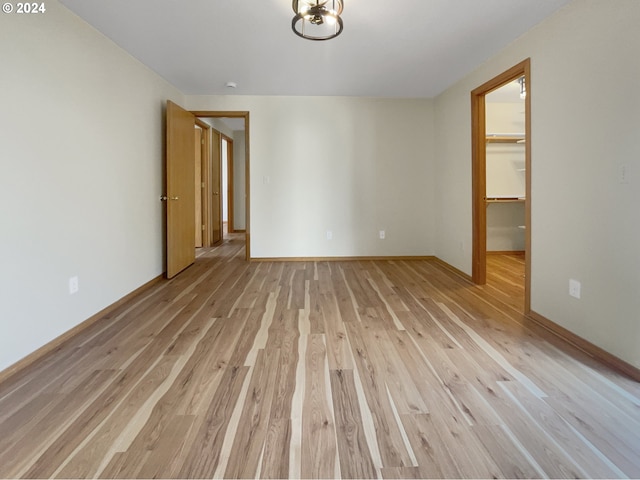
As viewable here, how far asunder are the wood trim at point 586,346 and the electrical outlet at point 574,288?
246mm

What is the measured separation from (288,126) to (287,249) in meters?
1.70

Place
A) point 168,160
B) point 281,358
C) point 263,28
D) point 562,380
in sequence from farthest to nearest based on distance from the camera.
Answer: point 168,160 < point 263,28 < point 281,358 < point 562,380

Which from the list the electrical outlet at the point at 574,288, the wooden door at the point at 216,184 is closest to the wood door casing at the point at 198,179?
the wooden door at the point at 216,184

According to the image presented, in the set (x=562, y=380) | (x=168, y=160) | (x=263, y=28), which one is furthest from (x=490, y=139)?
(x=168, y=160)

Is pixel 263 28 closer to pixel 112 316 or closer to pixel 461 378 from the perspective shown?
pixel 112 316

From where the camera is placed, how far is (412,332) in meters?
2.21

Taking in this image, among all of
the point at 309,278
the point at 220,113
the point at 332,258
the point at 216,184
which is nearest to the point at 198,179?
the point at 216,184

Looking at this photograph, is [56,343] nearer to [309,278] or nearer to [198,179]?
[309,278]

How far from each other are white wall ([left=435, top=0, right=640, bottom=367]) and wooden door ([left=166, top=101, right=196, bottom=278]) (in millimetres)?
3418

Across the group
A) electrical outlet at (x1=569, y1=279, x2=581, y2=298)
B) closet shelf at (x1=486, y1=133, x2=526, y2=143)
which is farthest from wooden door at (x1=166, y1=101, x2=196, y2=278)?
closet shelf at (x1=486, y1=133, x2=526, y2=143)

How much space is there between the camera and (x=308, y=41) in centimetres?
274

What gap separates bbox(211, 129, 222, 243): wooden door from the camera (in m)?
6.13

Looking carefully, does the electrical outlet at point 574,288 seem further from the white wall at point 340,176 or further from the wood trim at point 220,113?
the wood trim at point 220,113

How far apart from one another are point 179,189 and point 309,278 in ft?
6.08
